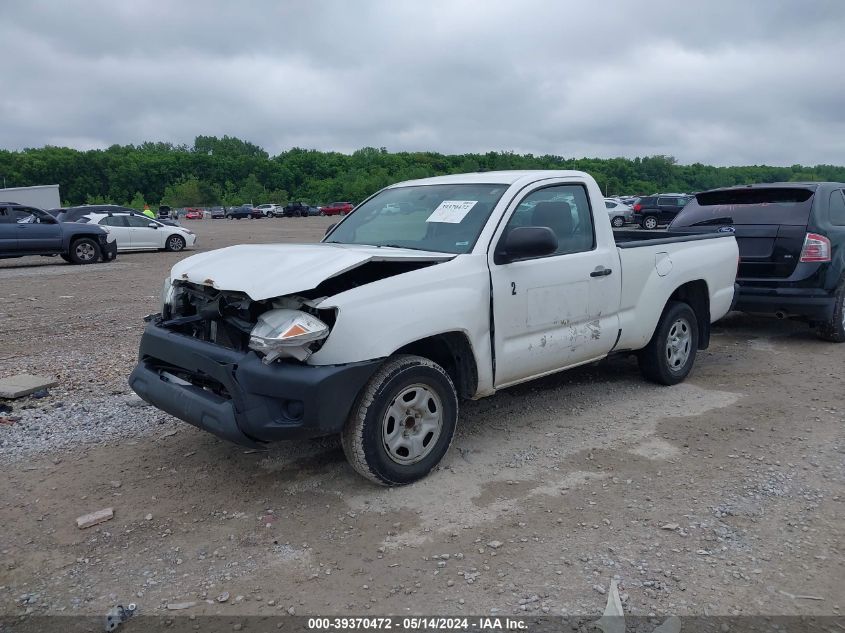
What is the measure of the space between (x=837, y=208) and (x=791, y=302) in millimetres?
1386

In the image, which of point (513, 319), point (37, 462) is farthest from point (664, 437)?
point (37, 462)

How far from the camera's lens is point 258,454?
4.50 m

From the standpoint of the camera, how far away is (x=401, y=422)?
3.90m

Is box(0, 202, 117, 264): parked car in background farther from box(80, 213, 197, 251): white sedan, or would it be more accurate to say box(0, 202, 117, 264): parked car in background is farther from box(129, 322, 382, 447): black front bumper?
box(129, 322, 382, 447): black front bumper

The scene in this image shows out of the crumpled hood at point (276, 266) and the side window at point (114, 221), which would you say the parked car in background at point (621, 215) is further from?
the crumpled hood at point (276, 266)

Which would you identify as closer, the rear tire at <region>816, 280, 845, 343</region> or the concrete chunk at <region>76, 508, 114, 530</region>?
the concrete chunk at <region>76, 508, 114, 530</region>

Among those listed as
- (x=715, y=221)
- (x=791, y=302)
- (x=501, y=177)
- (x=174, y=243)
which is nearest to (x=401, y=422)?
(x=501, y=177)

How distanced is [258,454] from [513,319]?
75.4 inches

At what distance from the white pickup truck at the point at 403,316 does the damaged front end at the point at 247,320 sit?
11 millimetres

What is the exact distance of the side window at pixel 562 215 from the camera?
4730mm

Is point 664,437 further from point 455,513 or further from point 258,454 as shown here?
point 258,454

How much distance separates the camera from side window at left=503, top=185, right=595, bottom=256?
473cm

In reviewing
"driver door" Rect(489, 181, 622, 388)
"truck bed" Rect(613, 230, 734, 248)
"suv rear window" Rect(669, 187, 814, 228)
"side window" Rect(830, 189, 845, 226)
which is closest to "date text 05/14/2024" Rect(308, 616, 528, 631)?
"driver door" Rect(489, 181, 622, 388)

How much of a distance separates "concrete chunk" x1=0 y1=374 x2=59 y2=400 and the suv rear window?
23.0ft
